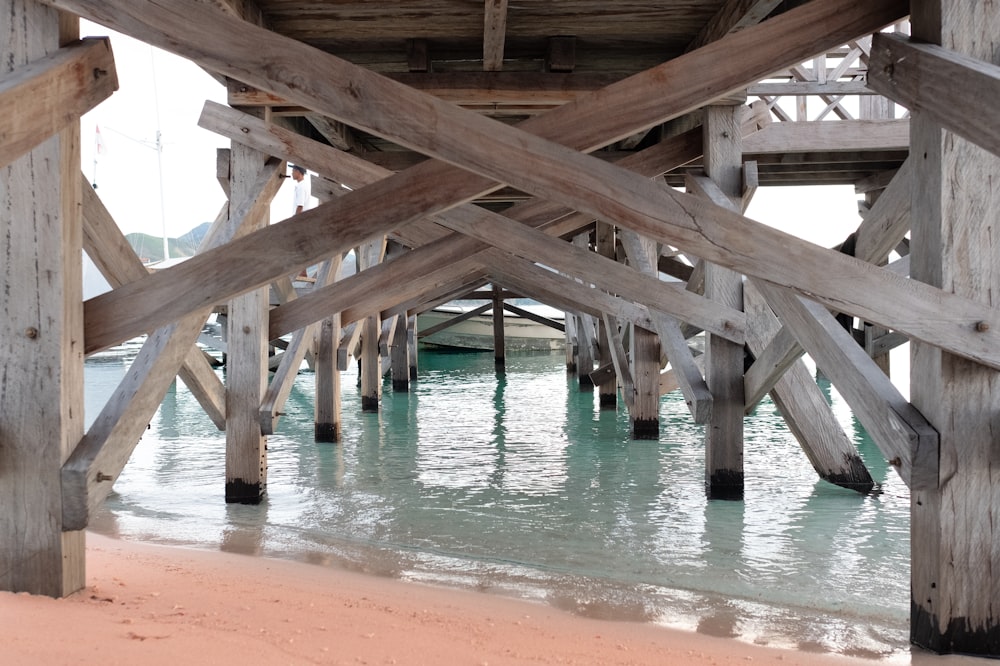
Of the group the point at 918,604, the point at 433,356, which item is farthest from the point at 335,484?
the point at 433,356

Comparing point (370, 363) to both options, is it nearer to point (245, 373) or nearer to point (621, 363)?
point (621, 363)

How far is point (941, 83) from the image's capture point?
239 centimetres

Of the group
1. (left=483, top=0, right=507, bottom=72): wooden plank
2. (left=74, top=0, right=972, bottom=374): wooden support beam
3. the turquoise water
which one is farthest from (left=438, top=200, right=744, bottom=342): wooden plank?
(left=74, top=0, right=972, bottom=374): wooden support beam

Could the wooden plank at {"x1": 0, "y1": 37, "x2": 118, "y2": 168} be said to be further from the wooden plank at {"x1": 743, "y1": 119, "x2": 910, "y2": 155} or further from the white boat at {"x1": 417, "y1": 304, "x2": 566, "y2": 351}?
the white boat at {"x1": 417, "y1": 304, "x2": 566, "y2": 351}

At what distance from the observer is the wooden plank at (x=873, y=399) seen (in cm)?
258

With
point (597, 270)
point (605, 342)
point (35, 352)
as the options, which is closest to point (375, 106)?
point (35, 352)

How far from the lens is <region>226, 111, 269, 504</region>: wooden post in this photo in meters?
5.23

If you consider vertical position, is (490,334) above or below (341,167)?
below

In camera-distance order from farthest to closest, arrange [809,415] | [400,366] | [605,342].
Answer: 1. [400,366]
2. [605,342]
3. [809,415]

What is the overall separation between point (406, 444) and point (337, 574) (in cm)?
439

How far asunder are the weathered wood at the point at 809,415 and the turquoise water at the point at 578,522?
0.18m

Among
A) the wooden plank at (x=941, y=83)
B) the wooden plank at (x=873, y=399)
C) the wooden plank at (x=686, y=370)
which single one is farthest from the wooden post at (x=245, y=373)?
the wooden plank at (x=941, y=83)

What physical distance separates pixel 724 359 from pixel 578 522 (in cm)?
126

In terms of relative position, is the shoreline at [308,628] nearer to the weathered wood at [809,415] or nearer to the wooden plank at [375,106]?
the wooden plank at [375,106]
